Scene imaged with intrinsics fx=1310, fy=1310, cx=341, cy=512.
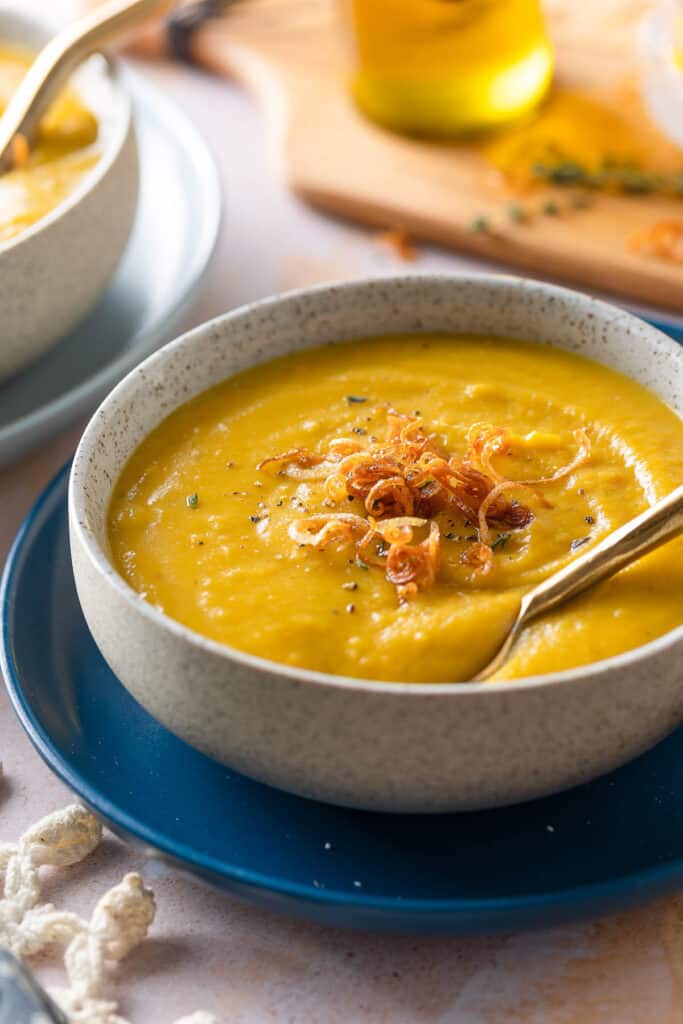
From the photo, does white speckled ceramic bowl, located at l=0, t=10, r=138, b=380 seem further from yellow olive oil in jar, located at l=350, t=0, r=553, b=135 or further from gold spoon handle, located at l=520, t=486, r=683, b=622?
gold spoon handle, located at l=520, t=486, r=683, b=622

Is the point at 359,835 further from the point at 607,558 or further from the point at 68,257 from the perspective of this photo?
the point at 68,257

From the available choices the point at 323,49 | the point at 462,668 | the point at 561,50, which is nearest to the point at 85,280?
the point at 462,668

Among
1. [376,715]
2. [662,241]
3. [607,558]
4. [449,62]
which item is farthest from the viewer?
[449,62]

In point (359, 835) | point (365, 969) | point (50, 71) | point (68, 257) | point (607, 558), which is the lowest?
point (365, 969)

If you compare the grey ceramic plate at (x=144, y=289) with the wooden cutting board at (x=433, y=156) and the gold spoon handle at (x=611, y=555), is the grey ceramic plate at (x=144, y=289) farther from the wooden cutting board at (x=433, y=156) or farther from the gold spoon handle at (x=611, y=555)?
the gold spoon handle at (x=611, y=555)

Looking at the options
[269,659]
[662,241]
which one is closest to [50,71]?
[662,241]

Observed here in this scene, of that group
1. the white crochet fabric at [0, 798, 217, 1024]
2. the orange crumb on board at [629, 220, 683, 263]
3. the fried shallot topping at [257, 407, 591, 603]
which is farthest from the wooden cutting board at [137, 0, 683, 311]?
the white crochet fabric at [0, 798, 217, 1024]

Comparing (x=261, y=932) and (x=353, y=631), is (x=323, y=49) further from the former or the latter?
(x=261, y=932)

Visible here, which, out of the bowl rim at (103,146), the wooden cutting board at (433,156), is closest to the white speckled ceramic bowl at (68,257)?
the bowl rim at (103,146)
